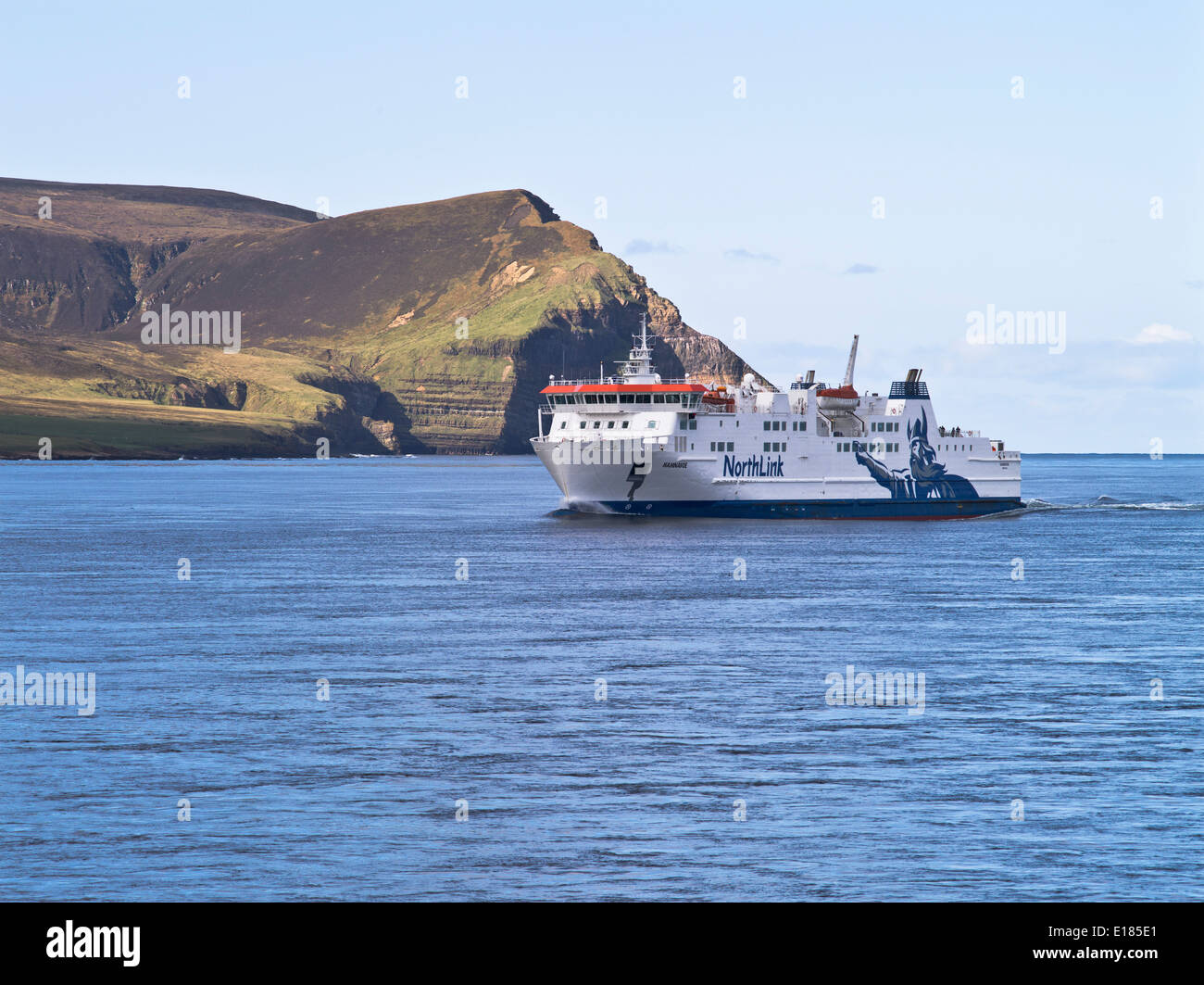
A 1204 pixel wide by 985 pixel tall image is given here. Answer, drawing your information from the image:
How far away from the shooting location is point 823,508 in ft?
316

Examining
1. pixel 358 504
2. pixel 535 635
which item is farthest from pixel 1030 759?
pixel 358 504

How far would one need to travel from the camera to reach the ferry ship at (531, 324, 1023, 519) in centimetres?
8806

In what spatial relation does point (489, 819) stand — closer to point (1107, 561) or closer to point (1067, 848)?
point (1067, 848)

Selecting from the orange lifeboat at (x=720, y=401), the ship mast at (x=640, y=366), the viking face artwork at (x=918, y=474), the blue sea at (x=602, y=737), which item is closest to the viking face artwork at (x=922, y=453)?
the viking face artwork at (x=918, y=474)

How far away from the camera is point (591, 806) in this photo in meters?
22.1

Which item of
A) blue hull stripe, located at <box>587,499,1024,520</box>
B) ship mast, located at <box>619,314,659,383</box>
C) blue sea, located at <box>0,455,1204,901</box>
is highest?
ship mast, located at <box>619,314,659,383</box>

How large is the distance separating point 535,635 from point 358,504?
95.3m

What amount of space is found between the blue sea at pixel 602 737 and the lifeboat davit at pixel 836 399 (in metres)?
31.9

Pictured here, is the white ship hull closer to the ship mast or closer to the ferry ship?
the ferry ship

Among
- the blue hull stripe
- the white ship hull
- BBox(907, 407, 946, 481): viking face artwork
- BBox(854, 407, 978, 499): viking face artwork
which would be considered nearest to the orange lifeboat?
the white ship hull

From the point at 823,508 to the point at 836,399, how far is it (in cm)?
778

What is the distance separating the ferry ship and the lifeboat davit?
0.09 meters

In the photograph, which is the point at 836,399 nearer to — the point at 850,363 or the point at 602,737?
the point at 850,363

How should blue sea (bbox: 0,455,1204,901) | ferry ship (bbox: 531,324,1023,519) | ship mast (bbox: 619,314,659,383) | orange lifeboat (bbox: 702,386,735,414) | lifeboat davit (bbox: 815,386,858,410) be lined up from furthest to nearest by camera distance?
lifeboat davit (bbox: 815,386,858,410) → ship mast (bbox: 619,314,659,383) → orange lifeboat (bbox: 702,386,735,414) → ferry ship (bbox: 531,324,1023,519) → blue sea (bbox: 0,455,1204,901)
